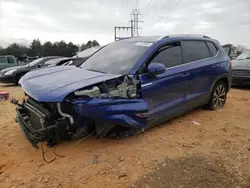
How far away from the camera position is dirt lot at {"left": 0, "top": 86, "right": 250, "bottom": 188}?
2.67 meters

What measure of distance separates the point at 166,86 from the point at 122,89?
947mm

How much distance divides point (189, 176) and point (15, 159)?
7.56ft

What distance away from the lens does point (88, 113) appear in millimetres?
2902

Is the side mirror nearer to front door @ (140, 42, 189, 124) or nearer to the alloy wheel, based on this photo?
front door @ (140, 42, 189, 124)

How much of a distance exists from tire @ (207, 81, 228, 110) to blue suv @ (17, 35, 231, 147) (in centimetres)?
4

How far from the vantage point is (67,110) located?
3029 millimetres

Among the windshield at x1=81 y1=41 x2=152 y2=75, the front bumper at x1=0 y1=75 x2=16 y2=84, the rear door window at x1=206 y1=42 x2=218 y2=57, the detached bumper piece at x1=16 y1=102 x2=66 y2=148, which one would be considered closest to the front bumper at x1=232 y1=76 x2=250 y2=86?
the rear door window at x1=206 y1=42 x2=218 y2=57

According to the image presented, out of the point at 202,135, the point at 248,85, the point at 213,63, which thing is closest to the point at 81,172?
the point at 202,135

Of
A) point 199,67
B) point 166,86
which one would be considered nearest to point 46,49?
point 199,67

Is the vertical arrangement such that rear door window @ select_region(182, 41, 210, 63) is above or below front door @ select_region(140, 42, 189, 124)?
above

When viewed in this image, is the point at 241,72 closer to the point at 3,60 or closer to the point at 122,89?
the point at 122,89

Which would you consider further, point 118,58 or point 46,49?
point 46,49

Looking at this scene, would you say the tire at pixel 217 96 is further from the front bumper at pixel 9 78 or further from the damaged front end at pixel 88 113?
the front bumper at pixel 9 78

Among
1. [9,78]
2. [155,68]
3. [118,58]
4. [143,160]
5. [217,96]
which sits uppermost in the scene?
[118,58]
